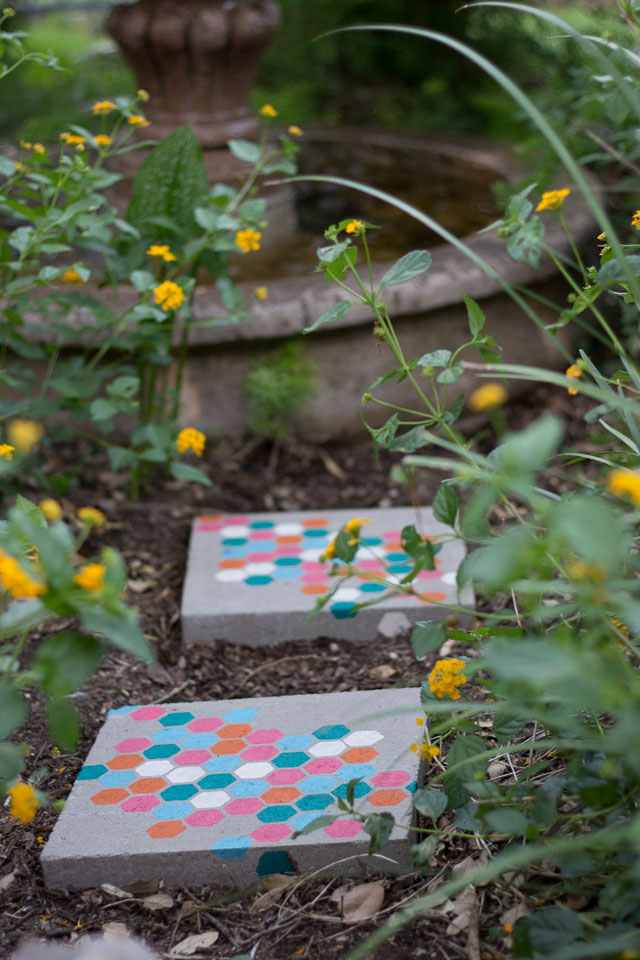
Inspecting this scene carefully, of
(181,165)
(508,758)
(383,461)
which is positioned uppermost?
(181,165)

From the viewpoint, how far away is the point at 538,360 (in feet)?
9.39

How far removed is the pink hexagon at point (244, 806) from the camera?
53.5 inches

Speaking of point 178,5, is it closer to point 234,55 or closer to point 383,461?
point 234,55

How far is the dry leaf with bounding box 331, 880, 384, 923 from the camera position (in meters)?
1.26

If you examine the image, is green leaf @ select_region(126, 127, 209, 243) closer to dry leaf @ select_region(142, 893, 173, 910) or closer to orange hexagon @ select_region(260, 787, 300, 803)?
orange hexagon @ select_region(260, 787, 300, 803)

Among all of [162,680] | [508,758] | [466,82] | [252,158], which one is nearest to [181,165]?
[252,158]

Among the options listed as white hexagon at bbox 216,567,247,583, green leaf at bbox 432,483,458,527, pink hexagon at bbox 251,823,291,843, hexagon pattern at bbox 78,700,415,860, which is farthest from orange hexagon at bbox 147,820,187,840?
white hexagon at bbox 216,567,247,583

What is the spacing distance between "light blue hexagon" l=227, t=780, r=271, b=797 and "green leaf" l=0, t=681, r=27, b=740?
21.9 inches

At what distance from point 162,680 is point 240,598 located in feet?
0.73

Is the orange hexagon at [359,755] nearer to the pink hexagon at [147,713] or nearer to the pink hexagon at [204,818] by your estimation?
the pink hexagon at [204,818]

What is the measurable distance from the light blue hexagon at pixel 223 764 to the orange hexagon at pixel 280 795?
0.08 metres

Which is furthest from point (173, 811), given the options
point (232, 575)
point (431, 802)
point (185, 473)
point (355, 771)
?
point (185, 473)

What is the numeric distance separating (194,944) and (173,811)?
18 centimetres

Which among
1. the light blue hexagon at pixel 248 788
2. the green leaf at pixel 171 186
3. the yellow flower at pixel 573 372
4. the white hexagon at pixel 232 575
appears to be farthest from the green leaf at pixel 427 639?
the green leaf at pixel 171 186
